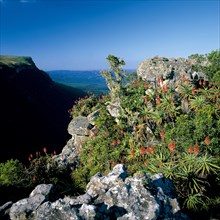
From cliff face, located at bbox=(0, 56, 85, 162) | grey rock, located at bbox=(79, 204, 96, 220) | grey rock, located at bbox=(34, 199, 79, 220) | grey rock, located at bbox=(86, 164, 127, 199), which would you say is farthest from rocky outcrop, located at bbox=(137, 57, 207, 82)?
cliff face, located at bbox=(0, 56, 85, 162)

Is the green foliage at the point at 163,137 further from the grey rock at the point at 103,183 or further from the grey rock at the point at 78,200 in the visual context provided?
the grey rock at the point at 78,200

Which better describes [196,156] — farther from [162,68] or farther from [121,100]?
[162,68]

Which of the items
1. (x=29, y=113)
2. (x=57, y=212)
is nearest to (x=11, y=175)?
(x=57, y=212)

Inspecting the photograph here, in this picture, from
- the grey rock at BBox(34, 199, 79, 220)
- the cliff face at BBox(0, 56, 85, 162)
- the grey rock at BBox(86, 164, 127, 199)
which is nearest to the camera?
the grey rock at BBox(34, 199, 79, 220)

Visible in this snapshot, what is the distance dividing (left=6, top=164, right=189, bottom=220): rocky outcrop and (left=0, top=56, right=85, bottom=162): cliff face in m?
34.5

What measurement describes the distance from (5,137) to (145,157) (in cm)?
3588

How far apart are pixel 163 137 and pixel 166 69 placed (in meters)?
9.57

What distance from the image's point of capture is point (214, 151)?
13.3 meters

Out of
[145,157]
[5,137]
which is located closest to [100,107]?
[145,157]

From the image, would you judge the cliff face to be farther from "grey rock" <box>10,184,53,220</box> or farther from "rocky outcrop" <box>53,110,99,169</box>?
"grey rock" <box>10,184,53,220</box>

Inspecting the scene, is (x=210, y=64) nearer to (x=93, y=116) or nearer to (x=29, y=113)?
(x=93, y=116)

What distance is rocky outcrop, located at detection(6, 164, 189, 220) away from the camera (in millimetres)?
5113

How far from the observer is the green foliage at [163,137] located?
11.6 meters

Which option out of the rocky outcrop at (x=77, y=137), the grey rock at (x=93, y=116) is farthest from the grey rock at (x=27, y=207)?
the grey rock at (x=93, y=116)
